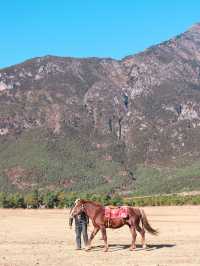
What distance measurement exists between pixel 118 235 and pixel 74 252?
7.02m

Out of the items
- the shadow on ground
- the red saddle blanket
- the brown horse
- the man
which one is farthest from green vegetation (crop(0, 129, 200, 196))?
the red saddle blanket

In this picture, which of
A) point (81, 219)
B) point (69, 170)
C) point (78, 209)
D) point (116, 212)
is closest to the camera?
point (116, 212)

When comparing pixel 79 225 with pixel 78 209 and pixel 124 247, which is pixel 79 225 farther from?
pixel 124 247

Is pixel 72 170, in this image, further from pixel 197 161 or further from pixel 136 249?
pixel 136 249

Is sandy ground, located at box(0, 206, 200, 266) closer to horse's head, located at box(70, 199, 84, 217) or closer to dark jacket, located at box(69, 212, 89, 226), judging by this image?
dark jacket, located at box(69, 212, 89, 226)

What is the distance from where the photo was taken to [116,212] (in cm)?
2056

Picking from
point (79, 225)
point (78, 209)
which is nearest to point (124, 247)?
point (79, 225)

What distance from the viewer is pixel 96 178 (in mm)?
170875

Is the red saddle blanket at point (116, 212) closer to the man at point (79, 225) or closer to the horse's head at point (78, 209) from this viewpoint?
the horse's head at point (78, 209)

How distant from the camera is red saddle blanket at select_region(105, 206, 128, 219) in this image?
20.5 metres

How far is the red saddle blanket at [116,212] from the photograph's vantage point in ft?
67.3

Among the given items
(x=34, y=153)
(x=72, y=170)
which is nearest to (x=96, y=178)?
(x=72, y=170)

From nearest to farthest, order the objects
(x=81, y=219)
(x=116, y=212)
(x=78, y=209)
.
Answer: (x=116, y=212) → (x=78, y=209) → (x=81, y=219)

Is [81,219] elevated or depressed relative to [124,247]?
elevated
